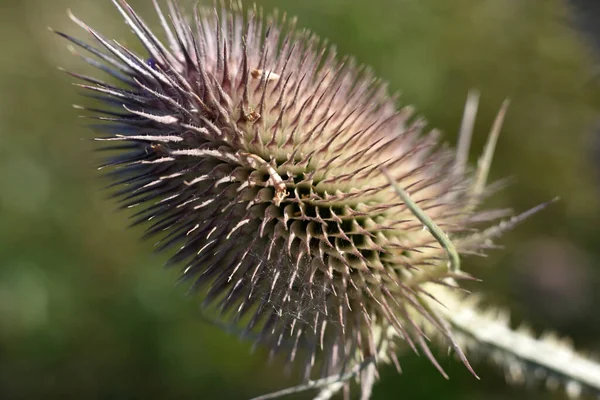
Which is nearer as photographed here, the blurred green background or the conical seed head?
the conical seed head

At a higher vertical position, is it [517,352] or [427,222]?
[427,222]

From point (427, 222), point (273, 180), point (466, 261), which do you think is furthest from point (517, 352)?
point (466, 261)

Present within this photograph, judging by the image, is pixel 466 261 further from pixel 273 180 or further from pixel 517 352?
pixel 273 180

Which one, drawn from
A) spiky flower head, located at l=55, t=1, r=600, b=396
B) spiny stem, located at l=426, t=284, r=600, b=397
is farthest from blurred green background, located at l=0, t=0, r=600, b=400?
spiky flower head, located at l=55, t=1, r=600, b=396

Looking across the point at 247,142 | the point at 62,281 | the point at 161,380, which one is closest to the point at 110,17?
the point at 62,281

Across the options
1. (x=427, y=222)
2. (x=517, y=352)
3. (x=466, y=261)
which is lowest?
(x=466, y=261)

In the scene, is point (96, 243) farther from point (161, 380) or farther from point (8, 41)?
point (8, 41)

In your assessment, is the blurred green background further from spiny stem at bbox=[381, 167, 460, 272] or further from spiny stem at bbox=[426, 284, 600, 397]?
spiny stem at bbox=[381, 167, 460, 272]

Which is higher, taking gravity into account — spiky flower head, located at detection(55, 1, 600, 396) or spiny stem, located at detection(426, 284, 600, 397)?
spiky flower head, located at detection(55, 1, 600, 396)
